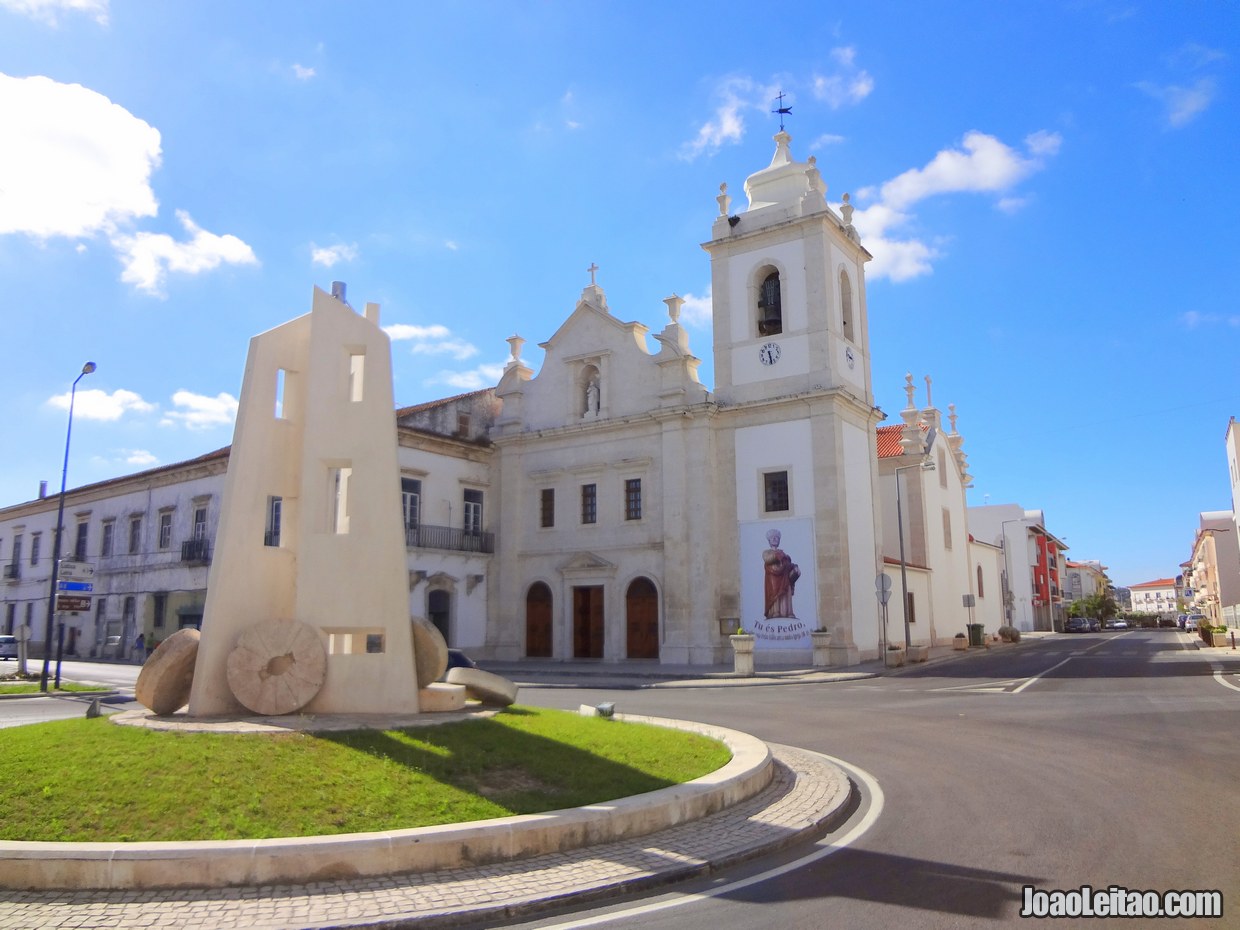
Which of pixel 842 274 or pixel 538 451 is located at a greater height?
pixel 842 274

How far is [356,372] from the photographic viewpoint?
43.3ft

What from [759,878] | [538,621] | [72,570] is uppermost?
[72,570]

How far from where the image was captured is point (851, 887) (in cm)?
620

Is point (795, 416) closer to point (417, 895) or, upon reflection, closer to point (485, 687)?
point (485, 687)

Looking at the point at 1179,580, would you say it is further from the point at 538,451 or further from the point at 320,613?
the point at 320,613

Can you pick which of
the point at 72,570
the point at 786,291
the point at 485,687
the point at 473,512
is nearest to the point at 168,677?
the point at 485,687

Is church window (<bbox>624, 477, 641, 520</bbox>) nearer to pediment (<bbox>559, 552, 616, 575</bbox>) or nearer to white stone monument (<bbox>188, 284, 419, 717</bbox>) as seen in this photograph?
pediment (<bbox>559, 552, 616, 575</bbox>)

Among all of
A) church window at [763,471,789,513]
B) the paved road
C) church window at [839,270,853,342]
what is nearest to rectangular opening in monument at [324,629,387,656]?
the paved road

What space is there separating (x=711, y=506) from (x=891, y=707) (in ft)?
50.9

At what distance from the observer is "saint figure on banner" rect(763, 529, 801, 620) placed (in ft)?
100

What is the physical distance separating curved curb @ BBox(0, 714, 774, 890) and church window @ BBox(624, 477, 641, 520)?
89.4 ft

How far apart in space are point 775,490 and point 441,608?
45.4 feet

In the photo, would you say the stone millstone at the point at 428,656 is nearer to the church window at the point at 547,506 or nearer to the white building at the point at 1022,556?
the church window at the point at 547,506

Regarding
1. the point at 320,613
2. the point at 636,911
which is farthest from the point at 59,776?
the point at 636,911
